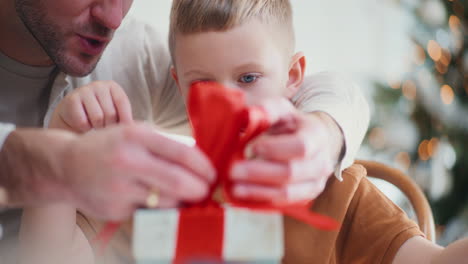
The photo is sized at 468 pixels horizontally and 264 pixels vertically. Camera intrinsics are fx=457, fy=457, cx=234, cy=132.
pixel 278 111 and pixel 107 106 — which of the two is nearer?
pixel 278 111

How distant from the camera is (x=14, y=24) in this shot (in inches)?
46.4

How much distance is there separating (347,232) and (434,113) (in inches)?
56.6

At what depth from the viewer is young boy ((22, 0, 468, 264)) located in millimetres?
817

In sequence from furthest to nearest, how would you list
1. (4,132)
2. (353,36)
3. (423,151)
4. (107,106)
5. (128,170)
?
(353,36) → (423,151) → (107,106) → (4,132) → (128,170)

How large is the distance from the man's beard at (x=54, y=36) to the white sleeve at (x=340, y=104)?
0.50 m

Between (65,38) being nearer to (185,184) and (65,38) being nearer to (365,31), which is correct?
(185,184)

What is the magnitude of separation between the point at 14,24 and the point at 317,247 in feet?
3.06

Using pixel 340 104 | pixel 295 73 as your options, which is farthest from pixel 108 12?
pixel 340 104

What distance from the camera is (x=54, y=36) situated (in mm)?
1095

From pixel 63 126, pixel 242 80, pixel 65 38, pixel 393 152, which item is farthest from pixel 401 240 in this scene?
pixel 393 152

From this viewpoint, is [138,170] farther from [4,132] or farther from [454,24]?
[454,24]

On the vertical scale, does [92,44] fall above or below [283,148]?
below

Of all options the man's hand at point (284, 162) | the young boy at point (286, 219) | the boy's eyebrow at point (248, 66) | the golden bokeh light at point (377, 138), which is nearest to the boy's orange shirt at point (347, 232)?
the young boy at point (286, 219)

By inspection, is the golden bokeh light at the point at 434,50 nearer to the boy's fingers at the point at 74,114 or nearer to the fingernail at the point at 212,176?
the boy's fingers at the point at 74,114
